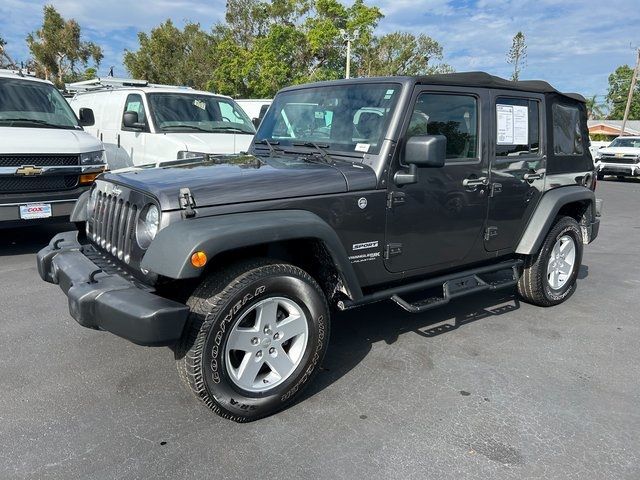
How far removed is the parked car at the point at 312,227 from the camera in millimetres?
2633

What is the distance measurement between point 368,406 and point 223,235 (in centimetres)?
137

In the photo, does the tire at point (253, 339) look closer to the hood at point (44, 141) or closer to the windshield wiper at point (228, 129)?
the hood at point (44, 141)

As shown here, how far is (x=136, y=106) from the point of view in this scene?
8.17 meters

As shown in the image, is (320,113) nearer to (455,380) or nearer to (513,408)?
(455,380)

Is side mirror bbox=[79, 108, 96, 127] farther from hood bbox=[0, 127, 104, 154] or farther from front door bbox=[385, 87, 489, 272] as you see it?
front door bbox=[385, 87, 489, 272]

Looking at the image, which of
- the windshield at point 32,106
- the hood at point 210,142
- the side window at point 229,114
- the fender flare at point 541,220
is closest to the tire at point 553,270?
the fender flare at point 541,220

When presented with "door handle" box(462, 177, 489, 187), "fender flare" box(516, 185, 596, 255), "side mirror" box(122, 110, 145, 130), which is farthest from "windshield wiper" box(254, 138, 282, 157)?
"side mirror" box(122, 110, 145, 130)

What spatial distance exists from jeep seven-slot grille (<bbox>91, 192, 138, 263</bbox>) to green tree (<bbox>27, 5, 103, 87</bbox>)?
36.7m

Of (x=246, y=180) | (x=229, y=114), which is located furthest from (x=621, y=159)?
(x=246, y=180)

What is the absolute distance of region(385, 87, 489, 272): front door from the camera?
3418mm

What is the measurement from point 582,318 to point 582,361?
101 cm

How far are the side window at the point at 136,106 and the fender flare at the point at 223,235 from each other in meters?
5.87

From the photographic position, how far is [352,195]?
3131 millimetres

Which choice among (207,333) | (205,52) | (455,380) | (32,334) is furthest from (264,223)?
(205,52)
